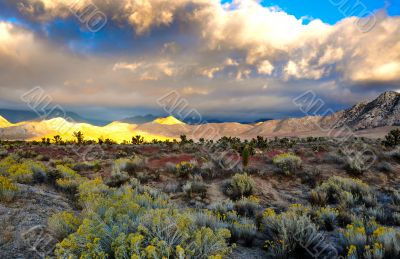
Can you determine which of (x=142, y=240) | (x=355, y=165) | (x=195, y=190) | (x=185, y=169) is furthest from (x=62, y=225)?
(x=355, y=165)

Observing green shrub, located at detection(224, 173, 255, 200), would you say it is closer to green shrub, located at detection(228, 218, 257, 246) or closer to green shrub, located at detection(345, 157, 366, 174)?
green shrub, located at detection(228, 218, 257, 246)

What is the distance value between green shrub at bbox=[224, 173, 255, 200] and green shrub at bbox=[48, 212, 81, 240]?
26.5 ft

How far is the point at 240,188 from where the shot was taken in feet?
44.8

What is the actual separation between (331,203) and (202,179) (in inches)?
251

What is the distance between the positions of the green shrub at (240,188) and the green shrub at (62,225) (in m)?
8.06

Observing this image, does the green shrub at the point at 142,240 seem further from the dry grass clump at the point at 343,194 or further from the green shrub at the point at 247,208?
the dry grass clump at the point at 343,194

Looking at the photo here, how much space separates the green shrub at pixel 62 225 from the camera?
19.7 feet

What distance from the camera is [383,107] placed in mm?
116500

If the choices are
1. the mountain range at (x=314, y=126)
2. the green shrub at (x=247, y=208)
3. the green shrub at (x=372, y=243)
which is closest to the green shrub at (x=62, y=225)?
the green shrub at (x=372, y=243)

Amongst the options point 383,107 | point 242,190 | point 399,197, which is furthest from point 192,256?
point 383,107

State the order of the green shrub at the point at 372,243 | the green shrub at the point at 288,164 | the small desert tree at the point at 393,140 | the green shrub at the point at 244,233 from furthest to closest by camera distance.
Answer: the small desert tree at the point at 393,140 < the green shrub at the point at 288,164 < the green shrub at the point at 244,233 < the green shrub at the point at 372,243

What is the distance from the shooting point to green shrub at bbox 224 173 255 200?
13430 millimetres

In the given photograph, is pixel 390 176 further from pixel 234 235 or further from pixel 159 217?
pixel 159 217

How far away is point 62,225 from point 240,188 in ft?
28.6
